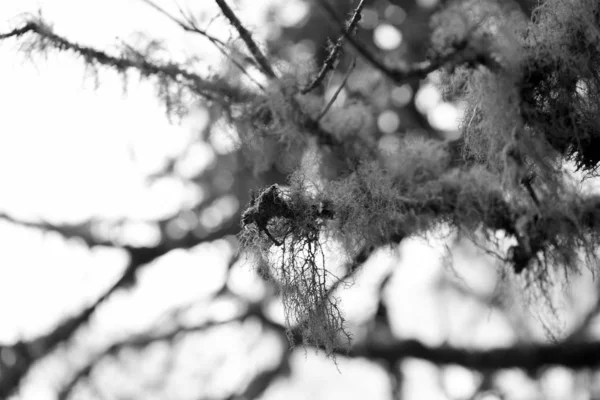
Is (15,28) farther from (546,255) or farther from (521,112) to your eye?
(546,255)

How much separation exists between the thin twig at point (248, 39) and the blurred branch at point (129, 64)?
0.07 m

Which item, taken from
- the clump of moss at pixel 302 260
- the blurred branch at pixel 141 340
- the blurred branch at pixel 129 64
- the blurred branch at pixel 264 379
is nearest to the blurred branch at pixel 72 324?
the blurred branch at pixel 141 340

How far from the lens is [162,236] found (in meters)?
2.83

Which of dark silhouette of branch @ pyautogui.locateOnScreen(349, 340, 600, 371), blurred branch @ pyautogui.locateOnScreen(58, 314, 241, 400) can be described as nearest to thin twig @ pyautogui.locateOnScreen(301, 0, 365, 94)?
dark silhouette of branch @ pyautogui.locateOnScreen(349, 340, 600, 371)

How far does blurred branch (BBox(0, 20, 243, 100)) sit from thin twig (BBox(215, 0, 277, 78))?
7cm

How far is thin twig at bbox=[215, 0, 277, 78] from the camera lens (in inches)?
38.3

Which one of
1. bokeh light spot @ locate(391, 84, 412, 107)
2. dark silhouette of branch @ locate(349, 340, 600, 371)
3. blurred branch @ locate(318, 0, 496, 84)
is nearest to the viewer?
blurred branch @ locate(318, 0, 496, 84)

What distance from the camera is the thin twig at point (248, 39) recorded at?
97 centimetres

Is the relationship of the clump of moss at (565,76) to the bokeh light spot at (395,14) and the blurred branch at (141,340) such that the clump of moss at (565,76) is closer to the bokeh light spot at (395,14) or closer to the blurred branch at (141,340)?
the bokeh light spot at (395,14)

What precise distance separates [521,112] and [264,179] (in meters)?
1.27

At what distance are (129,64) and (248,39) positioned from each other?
0.19 m

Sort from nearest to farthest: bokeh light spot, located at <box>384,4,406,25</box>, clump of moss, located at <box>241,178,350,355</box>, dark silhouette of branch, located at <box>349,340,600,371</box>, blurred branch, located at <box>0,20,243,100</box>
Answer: clump of moss, located at <box>241,178,350,355</box>, blurred branch, located at <box>0,20,243,100</box>, dark silhouette of branch, located at <box>349,340,600,371</box>, bokeh light spot, located at <box>384,4,406,25</box>

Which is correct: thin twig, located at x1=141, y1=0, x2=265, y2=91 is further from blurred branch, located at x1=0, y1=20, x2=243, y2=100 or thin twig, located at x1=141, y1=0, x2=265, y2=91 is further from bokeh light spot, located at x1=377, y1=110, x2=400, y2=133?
bokeh light spot, located at x1=377, y1=110, x2=400, y2=133

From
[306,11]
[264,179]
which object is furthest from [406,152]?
[306,11]
